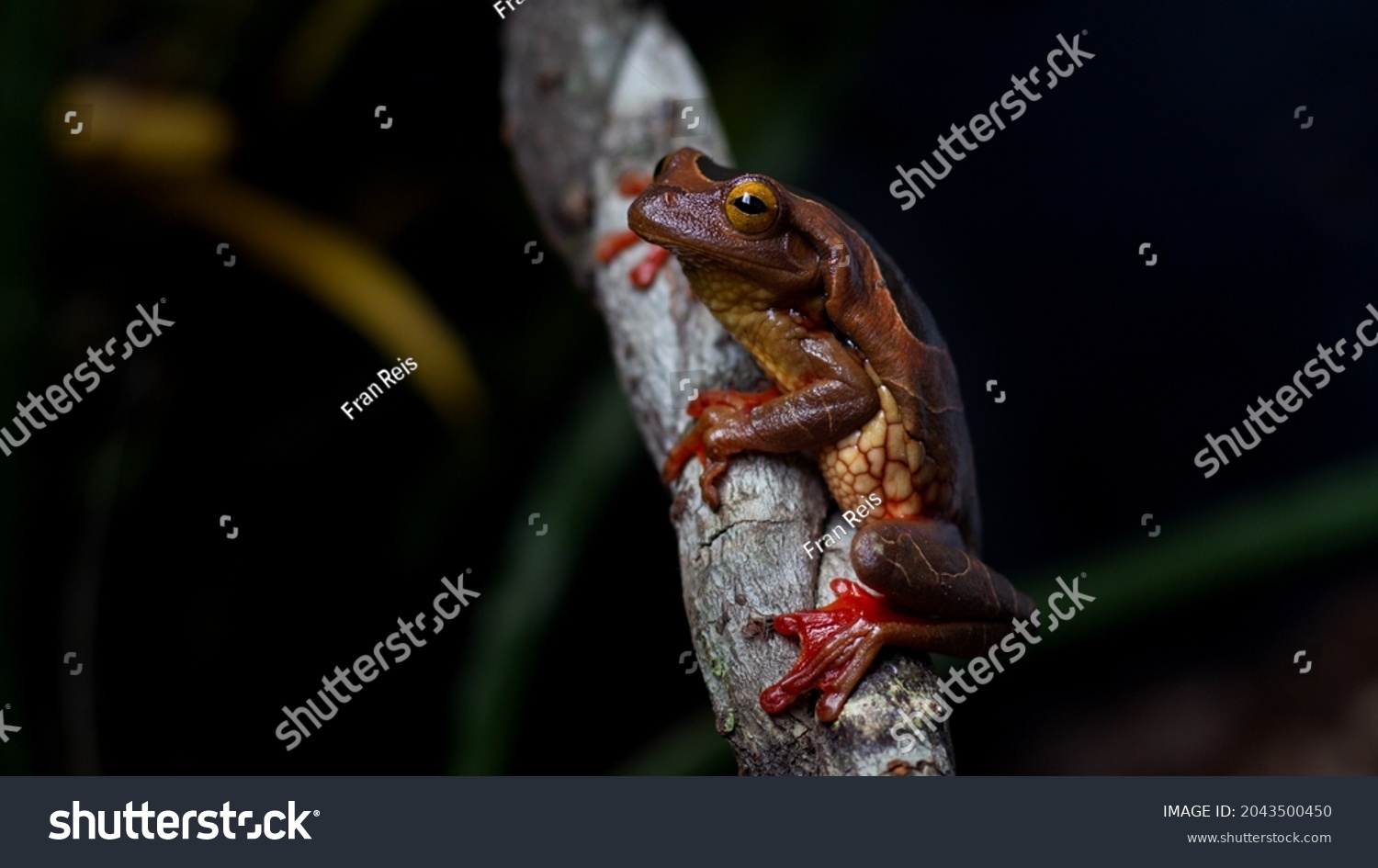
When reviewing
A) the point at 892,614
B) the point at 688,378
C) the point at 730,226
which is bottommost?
the point at 892,614

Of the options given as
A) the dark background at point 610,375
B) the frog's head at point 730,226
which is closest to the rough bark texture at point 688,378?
the frog's head at point 730,226

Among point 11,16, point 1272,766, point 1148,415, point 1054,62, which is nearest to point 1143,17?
point 1054,62

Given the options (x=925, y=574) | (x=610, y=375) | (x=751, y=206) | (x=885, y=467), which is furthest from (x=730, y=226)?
(x=610, y=375)

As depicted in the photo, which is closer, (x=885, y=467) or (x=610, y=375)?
(x=885, y=467)

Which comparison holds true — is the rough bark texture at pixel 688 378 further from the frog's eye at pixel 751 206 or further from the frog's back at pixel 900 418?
the frog's eye at pixel 751 206

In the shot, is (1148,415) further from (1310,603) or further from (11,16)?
(11,16)

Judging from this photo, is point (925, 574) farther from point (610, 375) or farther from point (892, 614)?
point (610, 375)

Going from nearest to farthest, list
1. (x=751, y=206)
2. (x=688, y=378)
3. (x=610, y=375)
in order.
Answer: (x=751, y=206)
(x=688, y=378)
(x=610, y=375)

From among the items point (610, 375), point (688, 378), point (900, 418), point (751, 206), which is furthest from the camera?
point (610, 375)
